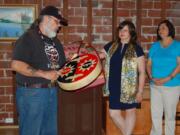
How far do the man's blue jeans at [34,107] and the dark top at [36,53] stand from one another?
8 centimetres

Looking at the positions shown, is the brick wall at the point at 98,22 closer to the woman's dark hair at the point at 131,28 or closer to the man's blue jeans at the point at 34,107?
the woman's dark hair at the point at 131,28

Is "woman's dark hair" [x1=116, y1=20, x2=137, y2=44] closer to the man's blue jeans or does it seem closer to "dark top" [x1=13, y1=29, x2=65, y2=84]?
"dark top" [x1=13, y1=29, x2=65, y2=84]

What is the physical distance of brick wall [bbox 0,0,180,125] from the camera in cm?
398

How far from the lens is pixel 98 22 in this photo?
4.03 meters

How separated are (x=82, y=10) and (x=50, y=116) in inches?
64.2

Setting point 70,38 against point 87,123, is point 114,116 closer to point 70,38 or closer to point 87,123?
point 87,123

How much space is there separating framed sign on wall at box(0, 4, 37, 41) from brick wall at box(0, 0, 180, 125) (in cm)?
11

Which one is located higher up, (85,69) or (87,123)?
(85,69)

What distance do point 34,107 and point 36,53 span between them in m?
0.40

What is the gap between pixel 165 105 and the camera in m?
3.38

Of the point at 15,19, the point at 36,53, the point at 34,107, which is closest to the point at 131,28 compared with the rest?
the point at 36,53

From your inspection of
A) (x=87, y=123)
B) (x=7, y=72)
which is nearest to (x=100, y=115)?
(x=87, y=123)

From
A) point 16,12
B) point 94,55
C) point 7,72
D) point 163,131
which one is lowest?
point 163,131

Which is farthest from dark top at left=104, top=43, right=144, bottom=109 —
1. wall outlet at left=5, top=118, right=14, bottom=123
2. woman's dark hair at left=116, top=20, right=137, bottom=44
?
wall outlet at left=5, top=118, right=14, bottom=123
